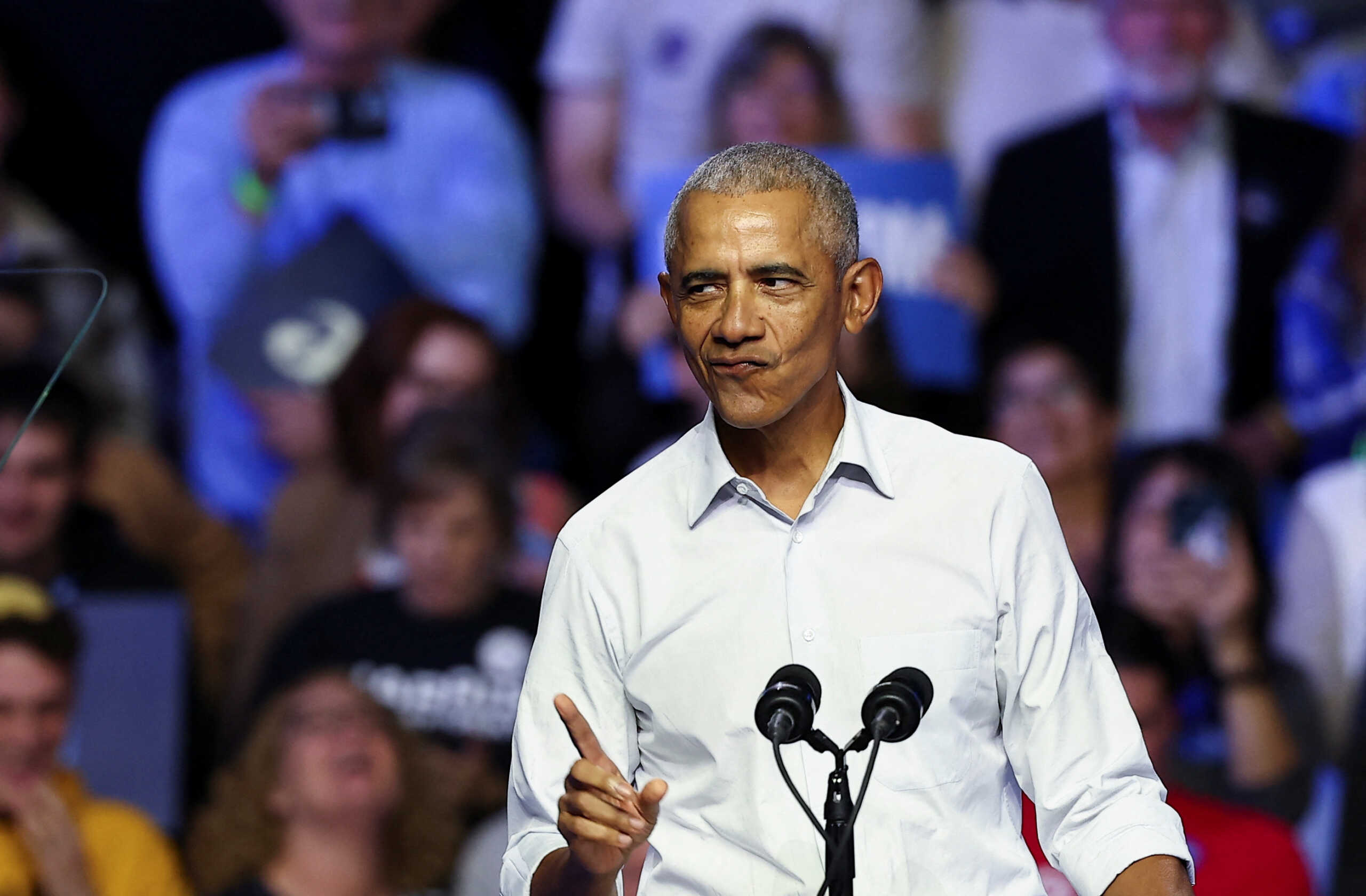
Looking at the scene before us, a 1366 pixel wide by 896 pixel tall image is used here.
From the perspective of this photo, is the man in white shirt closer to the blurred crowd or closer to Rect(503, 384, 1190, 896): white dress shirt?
Rect(503, 384, 1190, 896): white dress shirt

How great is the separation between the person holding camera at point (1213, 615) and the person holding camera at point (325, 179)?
195 centimetres

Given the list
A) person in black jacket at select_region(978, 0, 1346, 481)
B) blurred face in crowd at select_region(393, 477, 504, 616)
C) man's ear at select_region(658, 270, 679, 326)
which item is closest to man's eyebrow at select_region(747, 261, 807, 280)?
man's ear at select_region(658, 270, 679, 326)

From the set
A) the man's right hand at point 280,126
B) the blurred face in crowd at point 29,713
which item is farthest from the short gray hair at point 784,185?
the man's right hand at point 280,126

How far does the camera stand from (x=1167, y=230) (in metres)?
5.12

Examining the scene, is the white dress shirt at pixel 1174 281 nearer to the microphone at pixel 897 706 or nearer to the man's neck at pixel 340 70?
the man's neck at pixel 340 70

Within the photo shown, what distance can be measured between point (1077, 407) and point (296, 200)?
8.01 ft

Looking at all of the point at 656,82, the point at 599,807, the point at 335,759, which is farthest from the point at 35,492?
the point at 599,807

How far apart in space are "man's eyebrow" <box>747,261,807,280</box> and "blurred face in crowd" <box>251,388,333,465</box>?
10.8ft

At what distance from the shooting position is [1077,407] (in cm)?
503

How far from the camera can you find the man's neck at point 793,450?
1.77 metres

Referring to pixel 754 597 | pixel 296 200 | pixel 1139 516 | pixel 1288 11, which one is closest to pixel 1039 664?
pixel 754 597

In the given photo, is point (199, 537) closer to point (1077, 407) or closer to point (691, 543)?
point (1077, 407)

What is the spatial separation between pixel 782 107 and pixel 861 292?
327cm

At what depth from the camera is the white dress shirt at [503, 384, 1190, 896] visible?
5.36 feet
